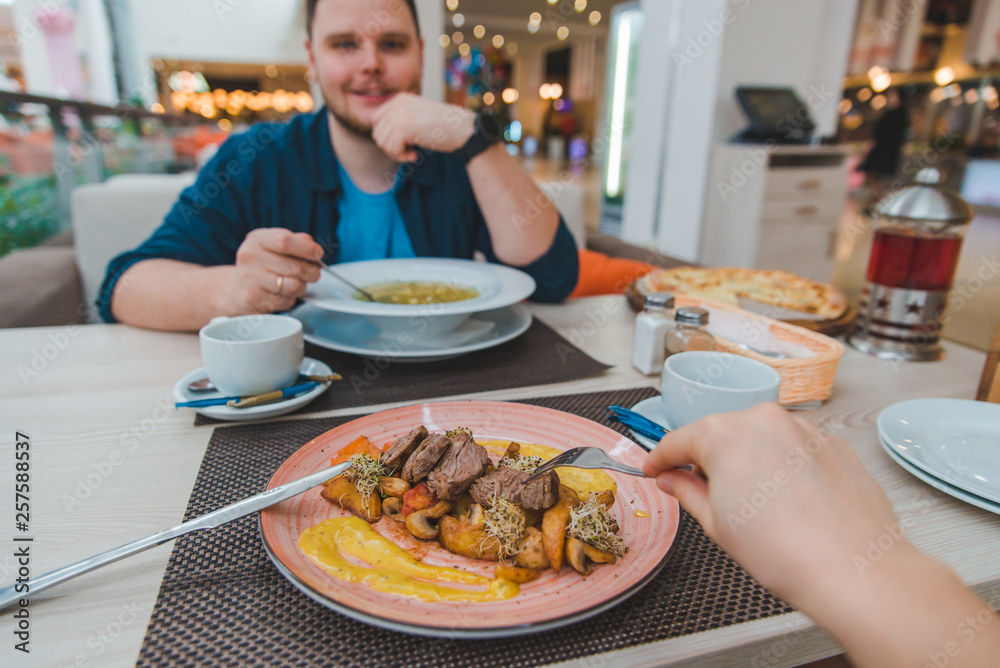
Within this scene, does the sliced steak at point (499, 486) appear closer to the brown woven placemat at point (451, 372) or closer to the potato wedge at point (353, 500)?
the potato wedge at point (353, 500)

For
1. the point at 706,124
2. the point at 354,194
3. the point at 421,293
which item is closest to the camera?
the point at 421,293

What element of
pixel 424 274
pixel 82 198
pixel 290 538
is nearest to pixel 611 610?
pixel 290 538

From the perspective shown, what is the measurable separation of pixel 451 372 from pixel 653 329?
361 mm

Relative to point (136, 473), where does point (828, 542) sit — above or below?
above

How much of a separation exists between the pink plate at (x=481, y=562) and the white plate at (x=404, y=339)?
247 mm

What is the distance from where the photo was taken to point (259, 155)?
5.07 feet

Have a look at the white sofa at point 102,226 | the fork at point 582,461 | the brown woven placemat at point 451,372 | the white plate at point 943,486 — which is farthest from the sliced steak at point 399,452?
the white sofa at point 102,226

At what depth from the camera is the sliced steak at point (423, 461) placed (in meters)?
0.61

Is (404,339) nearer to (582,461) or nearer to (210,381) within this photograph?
(210,381)

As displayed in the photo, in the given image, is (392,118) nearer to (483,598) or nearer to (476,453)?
(476,453)

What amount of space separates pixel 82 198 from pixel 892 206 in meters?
2.42

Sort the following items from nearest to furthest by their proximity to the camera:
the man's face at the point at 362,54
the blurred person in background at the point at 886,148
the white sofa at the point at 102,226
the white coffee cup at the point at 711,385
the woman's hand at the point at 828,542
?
the woman's hand at the point at 828,542 → the white coffee cup at the point at 711,385 → the man's face at the point at 362,54 → the white sofa at the point at 102,226 → the blurred person in background at the point at 886,148

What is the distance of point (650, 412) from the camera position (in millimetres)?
840

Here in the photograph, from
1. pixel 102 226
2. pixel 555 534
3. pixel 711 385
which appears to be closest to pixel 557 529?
pixel 555 534
